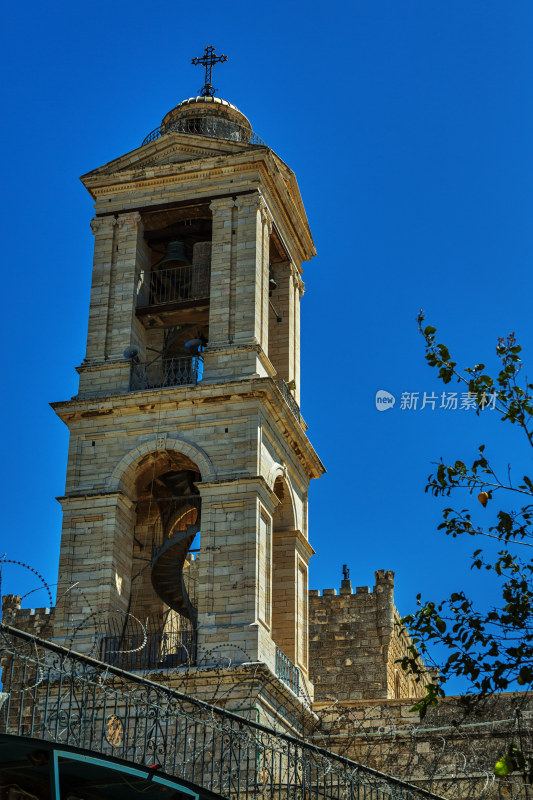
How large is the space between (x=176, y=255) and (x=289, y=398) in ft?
13.1

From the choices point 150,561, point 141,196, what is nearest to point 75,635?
point 150,561

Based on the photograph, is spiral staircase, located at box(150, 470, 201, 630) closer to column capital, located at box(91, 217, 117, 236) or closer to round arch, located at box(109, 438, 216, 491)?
round arch, located at box(109, 438, 216, 491)

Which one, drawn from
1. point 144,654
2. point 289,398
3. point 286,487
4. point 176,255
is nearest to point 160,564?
point 144,654

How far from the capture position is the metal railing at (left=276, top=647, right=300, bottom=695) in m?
25.0

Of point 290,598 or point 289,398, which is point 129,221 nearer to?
point 289,398

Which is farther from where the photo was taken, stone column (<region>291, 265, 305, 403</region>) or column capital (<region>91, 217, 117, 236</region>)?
stone column (<region>291, 265, 305, 403</region>)

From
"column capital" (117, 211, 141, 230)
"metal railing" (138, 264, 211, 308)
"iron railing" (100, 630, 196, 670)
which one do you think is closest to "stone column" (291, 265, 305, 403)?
"metal railing" (138, 264, 211, 308)

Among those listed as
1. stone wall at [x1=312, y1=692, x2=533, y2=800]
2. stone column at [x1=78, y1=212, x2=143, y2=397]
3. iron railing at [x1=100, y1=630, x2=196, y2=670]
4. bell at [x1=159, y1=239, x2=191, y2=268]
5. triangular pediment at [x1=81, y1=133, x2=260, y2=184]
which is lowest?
stone wall at [x1=312, y1=692, x2=533, y2=800]

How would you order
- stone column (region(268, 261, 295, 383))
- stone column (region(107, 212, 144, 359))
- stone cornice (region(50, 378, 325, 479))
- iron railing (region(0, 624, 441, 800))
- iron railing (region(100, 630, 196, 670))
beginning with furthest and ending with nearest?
stone column (region(268, 261, 295, 383)) → stone column (region(107, 212, 144, 359)) → stone cornice (region(50, 378, 325, 479)) → iron railing (region(100, 630, 196, 670)) → iron railing (region(0, 624, 441, 800))

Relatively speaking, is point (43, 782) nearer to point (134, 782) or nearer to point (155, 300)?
point (134, 782)

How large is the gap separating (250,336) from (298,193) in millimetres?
5309

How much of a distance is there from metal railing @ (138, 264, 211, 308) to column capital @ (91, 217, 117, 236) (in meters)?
1.31

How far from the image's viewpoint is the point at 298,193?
101 feet

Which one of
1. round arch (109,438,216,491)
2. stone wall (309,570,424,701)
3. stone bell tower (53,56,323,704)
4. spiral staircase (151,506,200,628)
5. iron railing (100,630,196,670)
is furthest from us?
stone wall (309,570,424,701)
